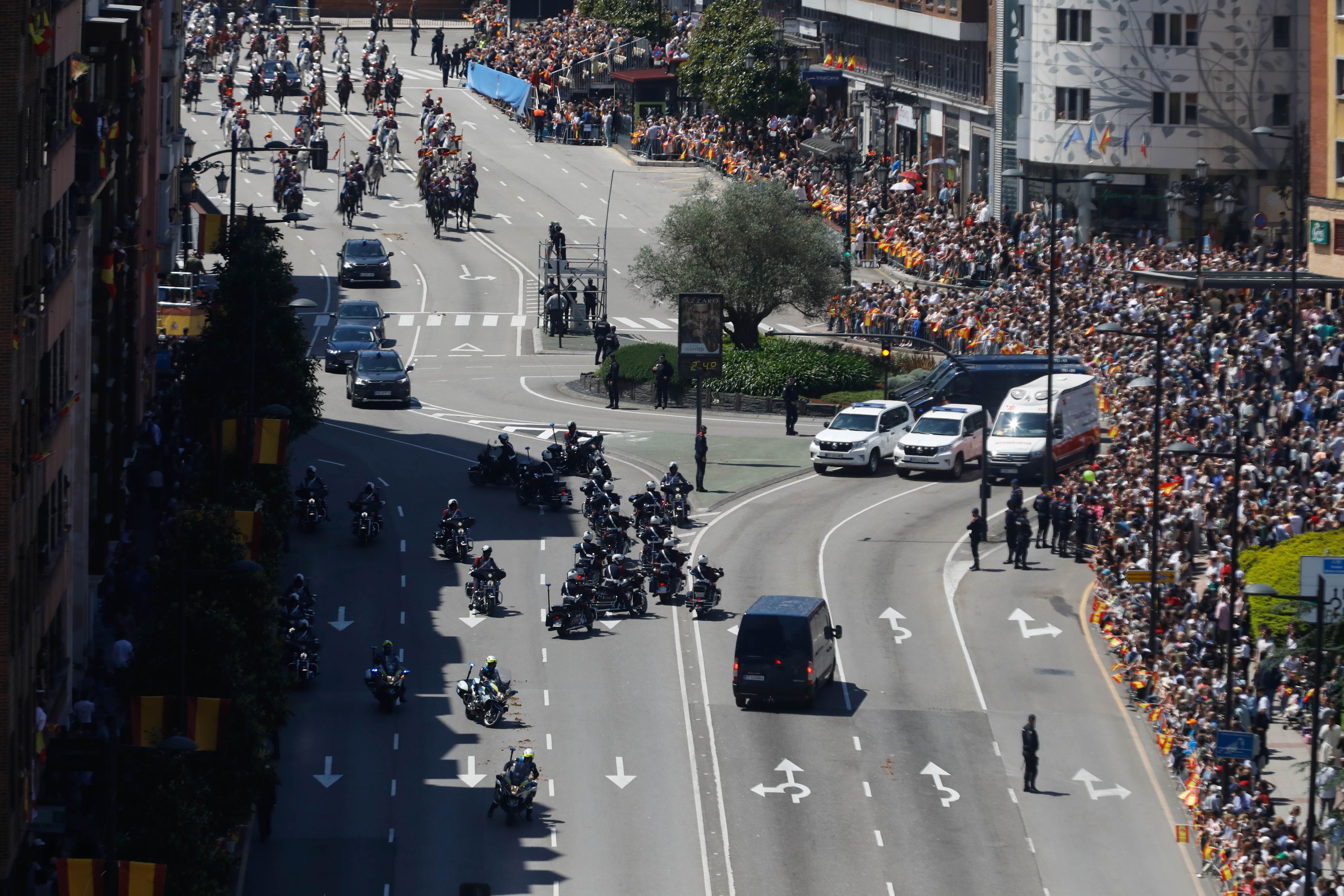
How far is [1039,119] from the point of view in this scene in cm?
8275

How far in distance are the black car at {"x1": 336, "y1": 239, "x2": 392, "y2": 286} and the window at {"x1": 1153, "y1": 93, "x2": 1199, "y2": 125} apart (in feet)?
96.3

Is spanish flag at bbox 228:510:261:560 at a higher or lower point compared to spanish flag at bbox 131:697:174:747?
higher

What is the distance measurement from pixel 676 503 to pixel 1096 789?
17171mm

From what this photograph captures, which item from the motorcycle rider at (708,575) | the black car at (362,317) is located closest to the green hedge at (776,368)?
the black car at (362,317)

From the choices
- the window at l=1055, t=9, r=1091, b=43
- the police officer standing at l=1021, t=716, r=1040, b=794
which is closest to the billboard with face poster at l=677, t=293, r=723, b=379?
the police officer standing at l=1021, t=716, r=1040, b=794

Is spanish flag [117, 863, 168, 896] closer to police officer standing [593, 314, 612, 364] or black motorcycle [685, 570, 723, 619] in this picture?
black motorcycle [685, 570, 723, 619]

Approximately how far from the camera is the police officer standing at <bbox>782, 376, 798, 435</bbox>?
206 ft

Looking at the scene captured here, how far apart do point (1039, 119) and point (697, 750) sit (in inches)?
1902

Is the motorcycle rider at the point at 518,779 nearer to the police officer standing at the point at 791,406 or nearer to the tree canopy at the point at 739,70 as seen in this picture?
the police officer standing at the point at 791,406

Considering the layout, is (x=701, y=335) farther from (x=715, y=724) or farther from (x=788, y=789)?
(x=788, y=789)

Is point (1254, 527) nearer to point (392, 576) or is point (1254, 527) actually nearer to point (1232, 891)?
point (1232, 891)

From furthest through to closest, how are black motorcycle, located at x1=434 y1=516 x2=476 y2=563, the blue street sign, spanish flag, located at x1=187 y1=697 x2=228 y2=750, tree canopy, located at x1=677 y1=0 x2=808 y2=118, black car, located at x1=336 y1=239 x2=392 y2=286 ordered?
tree canopy, located at x1=677 y1=0 x2=808 y2=118
black car, located at x1=336 y1=239 x2=392 y2=286
black motorcycle, located at x1=434 y1=516 x2=476 y2=563
the blue street sign
spanish flag, located at x1=187 y1=697 x2=228 y2=750

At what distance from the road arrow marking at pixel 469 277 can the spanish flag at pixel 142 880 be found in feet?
186

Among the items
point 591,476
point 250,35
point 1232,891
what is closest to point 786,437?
point 591,476
